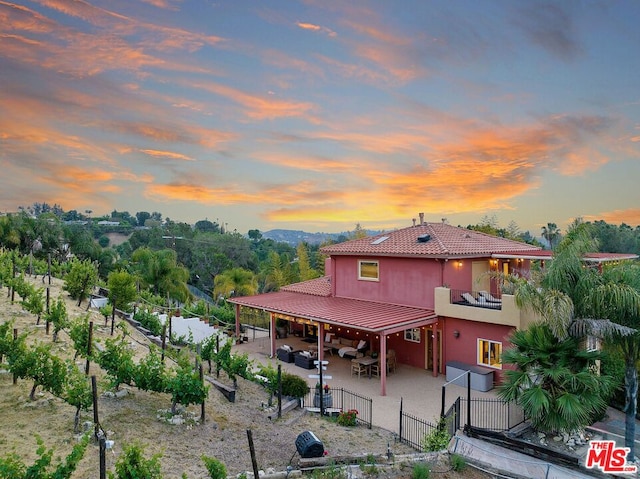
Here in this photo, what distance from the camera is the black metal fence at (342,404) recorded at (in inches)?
491

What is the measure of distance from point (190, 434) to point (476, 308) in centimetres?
1084

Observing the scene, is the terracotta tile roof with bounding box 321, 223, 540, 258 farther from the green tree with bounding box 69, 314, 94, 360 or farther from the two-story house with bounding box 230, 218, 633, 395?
the green tree with bounding box 69, 314, 94, 360

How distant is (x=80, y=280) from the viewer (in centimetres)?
2052

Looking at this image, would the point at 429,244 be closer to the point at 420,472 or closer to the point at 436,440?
the point at 436,440

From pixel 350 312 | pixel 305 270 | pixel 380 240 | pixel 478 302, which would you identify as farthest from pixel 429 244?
pixel 305 270

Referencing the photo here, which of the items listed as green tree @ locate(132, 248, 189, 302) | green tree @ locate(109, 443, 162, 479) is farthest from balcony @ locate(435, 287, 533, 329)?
green tree @ locate(132, 248, 189, 302)

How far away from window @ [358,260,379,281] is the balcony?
3631 mm

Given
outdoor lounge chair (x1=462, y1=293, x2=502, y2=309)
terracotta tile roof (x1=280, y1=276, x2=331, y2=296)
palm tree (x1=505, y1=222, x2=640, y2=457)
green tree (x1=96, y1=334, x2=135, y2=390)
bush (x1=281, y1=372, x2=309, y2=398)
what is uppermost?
palm tree (x1=505, y1=222, x2=640, y2=457)

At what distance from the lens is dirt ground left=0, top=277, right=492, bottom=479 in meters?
8.25

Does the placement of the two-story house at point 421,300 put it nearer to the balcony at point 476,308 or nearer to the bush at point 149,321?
the balcony at point 476,308

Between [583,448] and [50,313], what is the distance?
16.5m

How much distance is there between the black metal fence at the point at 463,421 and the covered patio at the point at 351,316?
9.09ft

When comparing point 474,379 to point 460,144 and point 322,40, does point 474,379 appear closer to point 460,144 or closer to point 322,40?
point 460,144

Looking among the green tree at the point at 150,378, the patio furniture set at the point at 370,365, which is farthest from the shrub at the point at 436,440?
the green tree at the point at 150,378
